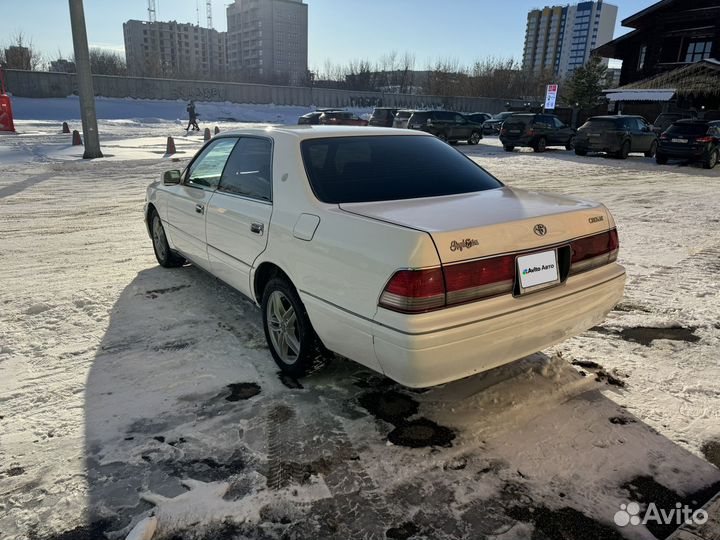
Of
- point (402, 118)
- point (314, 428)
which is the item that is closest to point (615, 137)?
point (402, 118)

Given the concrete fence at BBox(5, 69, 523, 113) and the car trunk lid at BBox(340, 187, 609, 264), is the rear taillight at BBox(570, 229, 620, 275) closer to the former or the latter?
the car trunk lid at BBox(340, 187, 609, 264)

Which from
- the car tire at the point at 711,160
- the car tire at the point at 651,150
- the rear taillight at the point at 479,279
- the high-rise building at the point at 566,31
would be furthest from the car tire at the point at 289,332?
the high-rise building at the point at 566,31

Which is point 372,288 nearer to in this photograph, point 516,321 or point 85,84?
point 516,321

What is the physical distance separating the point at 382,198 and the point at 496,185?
1.01 metres

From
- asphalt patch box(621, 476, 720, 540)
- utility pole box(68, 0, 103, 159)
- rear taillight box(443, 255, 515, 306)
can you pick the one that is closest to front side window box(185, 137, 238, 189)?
rear taillight box(443, 255, 515, 306)

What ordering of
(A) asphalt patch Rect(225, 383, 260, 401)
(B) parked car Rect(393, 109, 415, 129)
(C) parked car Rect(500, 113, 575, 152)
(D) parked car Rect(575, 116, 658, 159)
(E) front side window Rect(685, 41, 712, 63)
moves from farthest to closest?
(E) front side window Rect(685, 41, 712, 63)
(B) parked car Rect(393, 109, 415, 129)
(C) parked car Rect(500, 113, 575, 152)
(D) parked car Rect(575, 116, 658, 159)
(A) asphalt patch Rect(225, 383, 260, 401)

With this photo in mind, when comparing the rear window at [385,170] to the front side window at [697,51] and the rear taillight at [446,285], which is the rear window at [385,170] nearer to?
the rear taillight at [446,285]

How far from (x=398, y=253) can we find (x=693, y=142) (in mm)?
17831

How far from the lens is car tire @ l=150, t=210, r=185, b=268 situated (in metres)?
5.45

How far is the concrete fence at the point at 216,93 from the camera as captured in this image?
41219 millimetres

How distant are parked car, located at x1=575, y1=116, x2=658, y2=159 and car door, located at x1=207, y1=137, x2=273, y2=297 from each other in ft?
59.7

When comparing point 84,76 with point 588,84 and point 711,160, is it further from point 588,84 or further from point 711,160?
point 588,84

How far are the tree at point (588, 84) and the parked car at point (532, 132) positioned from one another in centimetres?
2242

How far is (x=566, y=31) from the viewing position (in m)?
113
